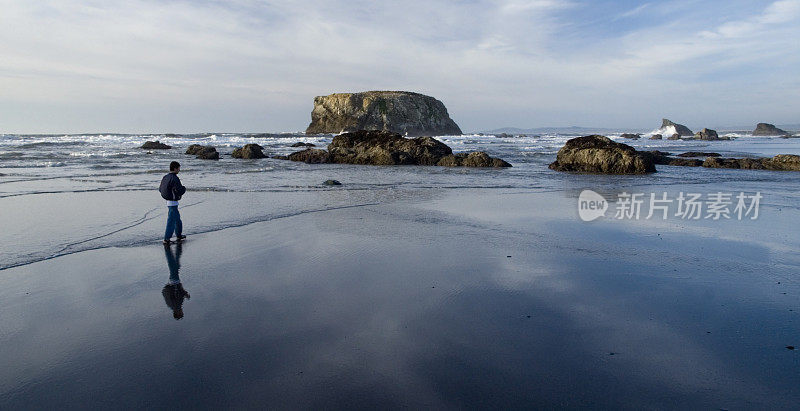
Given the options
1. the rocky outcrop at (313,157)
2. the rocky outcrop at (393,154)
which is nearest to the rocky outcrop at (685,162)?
the rocky outcrop at (393,154)

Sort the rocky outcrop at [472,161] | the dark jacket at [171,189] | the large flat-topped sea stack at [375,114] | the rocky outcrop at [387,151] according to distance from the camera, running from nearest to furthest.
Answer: the dark jacket at [171,189], the rocky outcrop at [472,161], the rocky outcrop at [387,151], the large flat-topped sea stack at [375,114]

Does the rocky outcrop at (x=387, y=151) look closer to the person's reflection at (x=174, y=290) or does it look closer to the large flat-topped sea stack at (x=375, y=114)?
the person's reflection at (x=174, y=290)

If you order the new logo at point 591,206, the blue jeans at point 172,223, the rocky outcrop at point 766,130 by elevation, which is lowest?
the new logo at point 591,206

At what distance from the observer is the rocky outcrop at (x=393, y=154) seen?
27.5 m

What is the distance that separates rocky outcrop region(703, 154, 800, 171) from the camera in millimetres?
23516

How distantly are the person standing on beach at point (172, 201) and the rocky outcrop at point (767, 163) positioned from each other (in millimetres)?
26606

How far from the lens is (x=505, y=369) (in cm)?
392

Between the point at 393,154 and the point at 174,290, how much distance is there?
77.4 ft

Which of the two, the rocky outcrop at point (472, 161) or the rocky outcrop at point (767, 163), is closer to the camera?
the rocky outcrop at point (767, 163)

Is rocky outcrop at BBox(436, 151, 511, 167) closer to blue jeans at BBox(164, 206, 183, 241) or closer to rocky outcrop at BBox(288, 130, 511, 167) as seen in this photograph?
rocky outcrop at BBox(288, 130, 511, 167)

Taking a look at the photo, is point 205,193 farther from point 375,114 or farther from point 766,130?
point 766,130

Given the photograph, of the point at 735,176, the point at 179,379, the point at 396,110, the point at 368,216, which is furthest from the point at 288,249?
the point at 396,110

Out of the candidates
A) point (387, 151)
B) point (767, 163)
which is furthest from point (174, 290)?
point (767, 163)

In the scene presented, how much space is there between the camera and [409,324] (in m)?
4.82
